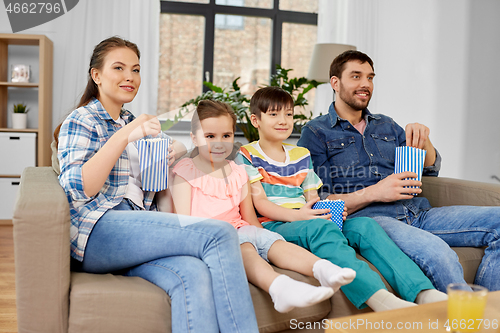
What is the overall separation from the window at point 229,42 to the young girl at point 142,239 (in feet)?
8.82

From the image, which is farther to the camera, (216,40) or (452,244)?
(216,40)

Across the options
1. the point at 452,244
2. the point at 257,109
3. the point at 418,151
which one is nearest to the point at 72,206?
the point at 257,109

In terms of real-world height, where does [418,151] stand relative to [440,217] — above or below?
above

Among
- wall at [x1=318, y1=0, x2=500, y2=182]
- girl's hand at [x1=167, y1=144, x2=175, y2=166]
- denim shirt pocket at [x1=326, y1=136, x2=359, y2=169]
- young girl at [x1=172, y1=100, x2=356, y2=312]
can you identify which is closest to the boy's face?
young girl at [x1=172, y1=100, x2=356, y2=312]

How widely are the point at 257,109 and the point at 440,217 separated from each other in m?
0.83

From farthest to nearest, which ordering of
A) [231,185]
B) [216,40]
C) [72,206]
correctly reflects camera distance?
[216,40] < [231,185] < [72,206]

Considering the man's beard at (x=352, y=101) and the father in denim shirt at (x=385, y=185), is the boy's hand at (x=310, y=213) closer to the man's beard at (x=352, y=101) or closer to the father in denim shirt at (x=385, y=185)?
the father in denim shirt at (x=385, y=185)

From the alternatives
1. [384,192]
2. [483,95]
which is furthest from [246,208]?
[483,95]

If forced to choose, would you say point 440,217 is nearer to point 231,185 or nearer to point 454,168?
point 231,185

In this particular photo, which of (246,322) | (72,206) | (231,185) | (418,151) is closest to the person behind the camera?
(246,322)

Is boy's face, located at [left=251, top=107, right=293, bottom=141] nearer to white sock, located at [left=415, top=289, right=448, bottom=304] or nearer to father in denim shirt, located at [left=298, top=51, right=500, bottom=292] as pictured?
father in denim shirt, located at [left=298, top=51, right=500, bottom=292]

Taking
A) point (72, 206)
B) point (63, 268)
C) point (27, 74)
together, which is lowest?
point (63, 268)

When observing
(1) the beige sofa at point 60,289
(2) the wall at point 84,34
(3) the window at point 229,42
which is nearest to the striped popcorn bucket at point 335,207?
(1) the beige sofa at point 60,289

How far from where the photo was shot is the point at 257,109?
1739 millimetres
